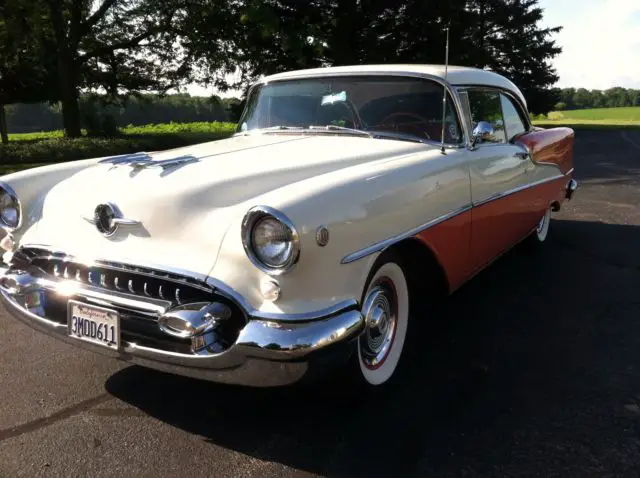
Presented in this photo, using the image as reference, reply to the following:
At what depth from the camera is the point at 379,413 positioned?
2.63m

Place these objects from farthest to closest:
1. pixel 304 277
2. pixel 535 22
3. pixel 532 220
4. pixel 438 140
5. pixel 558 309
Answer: pixel 535 22
pixel 532 220
pixel 558 309
pixel 438 140
pixel 304 277

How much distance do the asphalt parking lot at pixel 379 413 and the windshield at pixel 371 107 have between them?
50.3 inches

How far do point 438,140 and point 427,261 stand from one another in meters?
0.84

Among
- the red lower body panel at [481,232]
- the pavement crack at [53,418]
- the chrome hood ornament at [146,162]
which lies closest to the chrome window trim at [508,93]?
the red lower body panel at [481,232]

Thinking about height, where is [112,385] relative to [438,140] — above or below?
below

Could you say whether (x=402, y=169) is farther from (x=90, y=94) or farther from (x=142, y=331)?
(x=90, y=94)

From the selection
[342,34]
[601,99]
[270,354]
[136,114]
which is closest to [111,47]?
[342,34]

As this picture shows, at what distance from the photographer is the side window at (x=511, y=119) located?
4.48 meters

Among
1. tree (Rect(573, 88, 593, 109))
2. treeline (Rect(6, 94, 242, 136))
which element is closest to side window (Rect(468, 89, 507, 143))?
treeline (Rect(6, 94, 242, 136))

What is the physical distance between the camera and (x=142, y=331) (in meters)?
2.38

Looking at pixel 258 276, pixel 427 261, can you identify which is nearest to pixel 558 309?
pixel 427 261

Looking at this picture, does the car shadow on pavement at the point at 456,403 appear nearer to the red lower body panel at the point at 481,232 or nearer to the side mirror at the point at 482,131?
the red lower body panel at the point at 481,232

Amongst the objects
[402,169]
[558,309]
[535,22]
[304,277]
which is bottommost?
[558,309]

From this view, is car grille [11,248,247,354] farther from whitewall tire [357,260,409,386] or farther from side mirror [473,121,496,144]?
side mirror [473,121,496,144]
